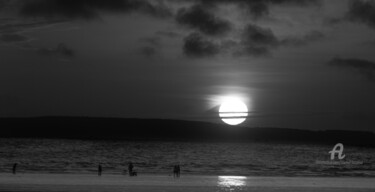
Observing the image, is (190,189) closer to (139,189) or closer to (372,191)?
(139,189)

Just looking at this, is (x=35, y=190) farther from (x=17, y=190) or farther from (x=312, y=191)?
(x=312, y=191)

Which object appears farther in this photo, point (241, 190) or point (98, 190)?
point (241, 190)

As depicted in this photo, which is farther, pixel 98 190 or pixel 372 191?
pixel 372 191

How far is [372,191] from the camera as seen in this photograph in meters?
47.8

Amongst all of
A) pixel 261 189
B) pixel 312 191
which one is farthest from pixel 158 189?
pixel 312 191

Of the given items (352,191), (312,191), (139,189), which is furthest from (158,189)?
(352,191)

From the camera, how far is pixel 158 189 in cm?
4631

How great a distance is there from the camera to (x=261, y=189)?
4809 cm

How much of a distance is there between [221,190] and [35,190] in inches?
568

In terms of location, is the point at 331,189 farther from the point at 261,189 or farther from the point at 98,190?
the point at 98,190

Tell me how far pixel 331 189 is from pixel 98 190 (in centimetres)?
1989

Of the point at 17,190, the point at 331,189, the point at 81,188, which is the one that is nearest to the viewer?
the point at 17,190

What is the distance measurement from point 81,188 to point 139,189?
14.8 feet

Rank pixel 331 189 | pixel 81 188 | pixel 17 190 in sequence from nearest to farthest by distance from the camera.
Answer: pixel 17 190 → pixel 81 188 → pixel 331 189
